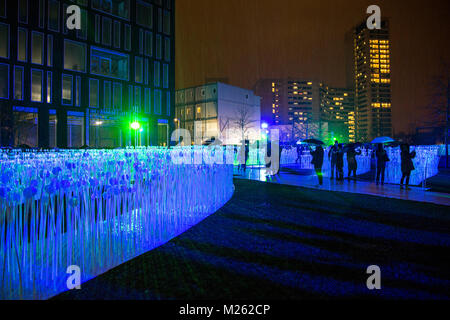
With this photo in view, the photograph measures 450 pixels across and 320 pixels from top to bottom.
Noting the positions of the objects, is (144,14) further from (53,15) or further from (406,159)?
(406,159)

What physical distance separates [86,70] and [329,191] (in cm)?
2839

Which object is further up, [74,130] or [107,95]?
[107,95]

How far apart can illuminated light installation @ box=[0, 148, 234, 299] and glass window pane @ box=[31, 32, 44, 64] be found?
26.4 metres

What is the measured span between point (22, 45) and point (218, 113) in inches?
1565

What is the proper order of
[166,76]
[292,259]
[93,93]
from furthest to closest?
[166,76], [93,93], [292,259]

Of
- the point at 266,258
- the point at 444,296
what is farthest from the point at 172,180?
the point at 444,296

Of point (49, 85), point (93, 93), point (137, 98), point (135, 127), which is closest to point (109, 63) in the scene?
point (137, 98)

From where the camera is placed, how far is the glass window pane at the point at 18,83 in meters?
26.4

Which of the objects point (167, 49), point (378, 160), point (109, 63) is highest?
point (167, 49)

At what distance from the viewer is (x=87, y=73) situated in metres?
30.9

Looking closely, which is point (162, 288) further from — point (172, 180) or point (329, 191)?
point (329, 191)

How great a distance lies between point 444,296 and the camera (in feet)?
10.1

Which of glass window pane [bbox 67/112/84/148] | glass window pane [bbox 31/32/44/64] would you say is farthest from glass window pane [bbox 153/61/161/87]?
glass window pane [bbox 31/32/44/64]
